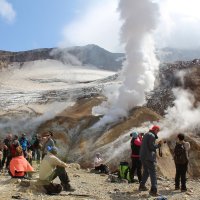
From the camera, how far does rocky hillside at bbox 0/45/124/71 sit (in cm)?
15212

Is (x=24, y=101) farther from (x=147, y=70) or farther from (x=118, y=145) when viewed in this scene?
(x=118, y=145)

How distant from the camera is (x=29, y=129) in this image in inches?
1612

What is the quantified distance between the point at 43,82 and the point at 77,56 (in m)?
37.3

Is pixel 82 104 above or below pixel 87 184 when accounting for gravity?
above

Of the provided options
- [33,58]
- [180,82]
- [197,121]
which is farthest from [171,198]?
[33,58]

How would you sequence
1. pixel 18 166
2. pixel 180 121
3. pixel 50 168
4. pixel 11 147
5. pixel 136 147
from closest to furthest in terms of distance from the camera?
pixel 50 168, pixel 18 166, pixel 136 147, pixel 11 147, pixel 180 121

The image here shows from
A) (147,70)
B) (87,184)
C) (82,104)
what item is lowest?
(87,184)

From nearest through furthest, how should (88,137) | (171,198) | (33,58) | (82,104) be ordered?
1. (171,198)
2. (88,137)
3. (82,104)
4. (33,58)

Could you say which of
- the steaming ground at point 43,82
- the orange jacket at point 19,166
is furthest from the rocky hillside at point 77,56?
the orange jacket at point 19,166

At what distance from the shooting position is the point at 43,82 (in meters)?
120

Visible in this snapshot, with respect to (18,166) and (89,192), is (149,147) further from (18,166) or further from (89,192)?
(18,166)

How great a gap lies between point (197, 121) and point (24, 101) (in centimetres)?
2694

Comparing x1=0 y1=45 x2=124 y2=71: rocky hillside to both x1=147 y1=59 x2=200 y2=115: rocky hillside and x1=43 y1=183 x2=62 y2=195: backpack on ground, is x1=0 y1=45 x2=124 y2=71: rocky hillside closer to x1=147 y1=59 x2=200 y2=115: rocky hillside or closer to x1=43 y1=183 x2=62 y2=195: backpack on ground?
x1=147 y1=59 x2=200 y2=115: rocky hillside

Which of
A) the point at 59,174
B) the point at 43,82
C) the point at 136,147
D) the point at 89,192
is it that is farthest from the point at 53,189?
the point at 43,82
